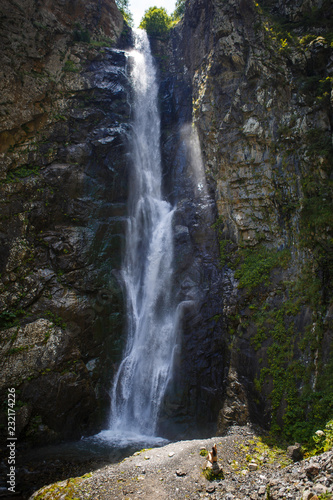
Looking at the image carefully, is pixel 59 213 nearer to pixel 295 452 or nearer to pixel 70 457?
pixel 70 457

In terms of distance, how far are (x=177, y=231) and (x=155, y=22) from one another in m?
20.8

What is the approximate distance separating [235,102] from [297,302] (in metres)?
10.6

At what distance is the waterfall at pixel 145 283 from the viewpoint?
12984 mm

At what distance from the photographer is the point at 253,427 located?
33.2 ft

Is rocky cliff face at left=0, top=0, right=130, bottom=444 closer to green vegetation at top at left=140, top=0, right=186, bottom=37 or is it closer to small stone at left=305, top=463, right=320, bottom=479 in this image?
green vegetation at top at left=140, top=0, right=186, bottom=37

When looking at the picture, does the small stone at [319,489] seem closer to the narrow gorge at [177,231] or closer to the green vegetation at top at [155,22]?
the narrow gorge at [177,231]

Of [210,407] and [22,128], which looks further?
[22,128]

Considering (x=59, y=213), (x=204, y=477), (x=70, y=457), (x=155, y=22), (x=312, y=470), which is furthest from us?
(x=155, y=22)

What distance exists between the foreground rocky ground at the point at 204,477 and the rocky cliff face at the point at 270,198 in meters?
1.69

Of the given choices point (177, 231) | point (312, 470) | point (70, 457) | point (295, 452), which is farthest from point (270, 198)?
point (70, 457)

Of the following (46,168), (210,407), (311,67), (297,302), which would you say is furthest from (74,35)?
(210,407)

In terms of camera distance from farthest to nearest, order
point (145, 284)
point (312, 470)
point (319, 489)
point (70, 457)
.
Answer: point (145, 284) → point (70, 457) → point (312, 470) → point (319, 489)

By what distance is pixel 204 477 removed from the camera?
7.42 metres

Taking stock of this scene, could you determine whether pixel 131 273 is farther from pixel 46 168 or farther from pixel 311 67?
pixel 311 67
